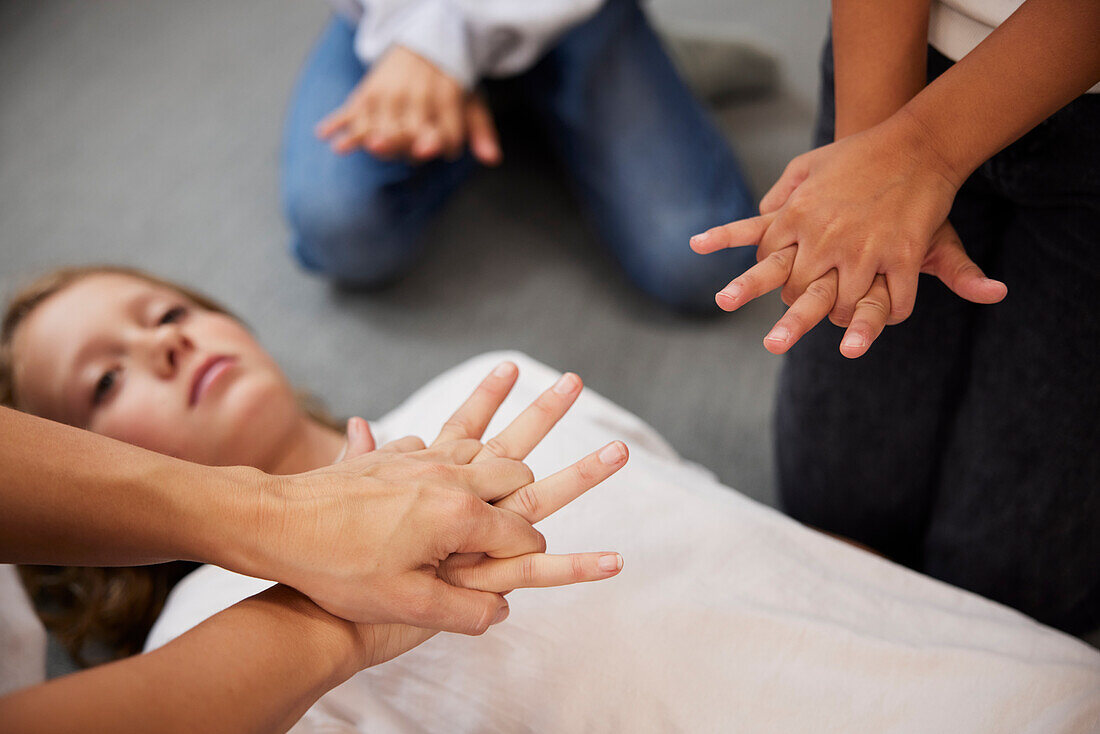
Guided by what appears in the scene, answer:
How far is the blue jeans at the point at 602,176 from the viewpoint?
1.31m

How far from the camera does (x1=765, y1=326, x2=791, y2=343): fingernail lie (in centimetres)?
57

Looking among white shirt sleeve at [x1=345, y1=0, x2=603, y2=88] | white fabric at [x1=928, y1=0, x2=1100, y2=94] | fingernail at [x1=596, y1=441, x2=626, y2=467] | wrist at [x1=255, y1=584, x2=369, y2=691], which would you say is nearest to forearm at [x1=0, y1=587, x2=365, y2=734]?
wrist at [x1=255, y1=584, x2=369, y2=691]

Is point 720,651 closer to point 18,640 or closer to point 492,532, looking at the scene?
point 492,532

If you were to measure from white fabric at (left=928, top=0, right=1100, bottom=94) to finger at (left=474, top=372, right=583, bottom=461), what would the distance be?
16.4 inches

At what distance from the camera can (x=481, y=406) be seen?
71cm

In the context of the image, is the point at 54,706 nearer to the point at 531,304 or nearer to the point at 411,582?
the point at 411,582

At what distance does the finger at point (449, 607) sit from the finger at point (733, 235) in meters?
0.31

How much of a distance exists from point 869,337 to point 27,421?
569 mm

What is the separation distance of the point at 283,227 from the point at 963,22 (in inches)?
47.3

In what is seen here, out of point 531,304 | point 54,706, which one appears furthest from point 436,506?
point 531,304

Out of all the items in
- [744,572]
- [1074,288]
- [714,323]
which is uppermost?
[1074,288]

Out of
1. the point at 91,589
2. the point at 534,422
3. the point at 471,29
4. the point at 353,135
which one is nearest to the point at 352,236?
the point at 353,135

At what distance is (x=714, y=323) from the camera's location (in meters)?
1.34

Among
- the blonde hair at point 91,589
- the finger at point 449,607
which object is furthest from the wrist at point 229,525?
the blonde hair at point 91,589
